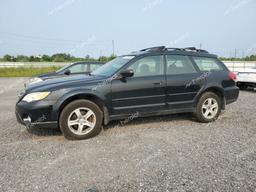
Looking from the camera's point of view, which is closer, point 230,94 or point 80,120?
point 80,120

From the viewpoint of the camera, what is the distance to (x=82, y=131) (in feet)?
14.3

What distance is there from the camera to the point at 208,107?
17.5ft

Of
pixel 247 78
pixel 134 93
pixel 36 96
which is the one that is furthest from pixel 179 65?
pixel 247 78

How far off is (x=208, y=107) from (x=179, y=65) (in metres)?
1.19

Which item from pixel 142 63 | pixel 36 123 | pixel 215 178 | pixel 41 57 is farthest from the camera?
pixel 41 57

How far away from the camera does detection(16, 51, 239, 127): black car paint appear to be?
417cm

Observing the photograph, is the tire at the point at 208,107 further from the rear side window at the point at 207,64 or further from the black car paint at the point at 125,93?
the rear side window at the point at 207,64

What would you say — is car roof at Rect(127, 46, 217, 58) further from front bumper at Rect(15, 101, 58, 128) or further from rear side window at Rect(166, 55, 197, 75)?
front bumper at Rect(15, 101, 58, 128)

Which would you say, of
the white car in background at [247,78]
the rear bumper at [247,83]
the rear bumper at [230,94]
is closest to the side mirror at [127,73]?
the rear bumper at [230,94]

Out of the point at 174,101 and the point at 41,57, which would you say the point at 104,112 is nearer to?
the point at 174,101

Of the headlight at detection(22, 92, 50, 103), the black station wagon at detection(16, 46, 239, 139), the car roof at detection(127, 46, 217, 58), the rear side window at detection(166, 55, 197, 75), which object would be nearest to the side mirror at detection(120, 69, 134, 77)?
the black station wagon at detection(16, 46, 239, 139)

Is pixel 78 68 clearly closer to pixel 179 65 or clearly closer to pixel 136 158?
pixel 179 65

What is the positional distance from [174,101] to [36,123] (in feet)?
9.11

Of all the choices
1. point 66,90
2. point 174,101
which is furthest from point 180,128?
point 66,90
